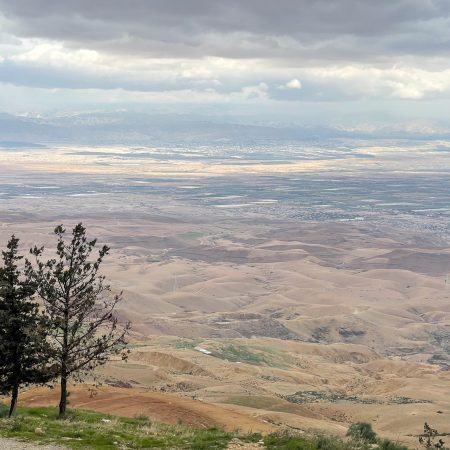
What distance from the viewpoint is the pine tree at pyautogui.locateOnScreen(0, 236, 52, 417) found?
21.9m

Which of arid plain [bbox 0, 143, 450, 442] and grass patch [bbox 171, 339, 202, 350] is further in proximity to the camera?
grass patch [bbox 171, 339, 202, 350]

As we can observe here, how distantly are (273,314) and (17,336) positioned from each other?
218 ft

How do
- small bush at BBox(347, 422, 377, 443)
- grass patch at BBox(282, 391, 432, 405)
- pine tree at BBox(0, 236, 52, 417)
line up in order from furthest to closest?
grass patch at BBox(282, 391, 432, 405) < small bush at BBox(347, 422, 377, 443) < pine tree at BBox(0, 236, 52, 417)

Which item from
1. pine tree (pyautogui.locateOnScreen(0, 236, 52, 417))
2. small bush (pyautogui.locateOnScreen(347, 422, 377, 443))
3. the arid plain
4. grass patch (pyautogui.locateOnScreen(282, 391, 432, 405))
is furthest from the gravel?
grass patch (pyautogui.locateOnScreen(282, 391, 432, 405))

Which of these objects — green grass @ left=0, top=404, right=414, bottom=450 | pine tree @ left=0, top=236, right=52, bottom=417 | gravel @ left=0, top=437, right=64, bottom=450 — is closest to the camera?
gravel @ left=0, top=437, right=64, bottom=450

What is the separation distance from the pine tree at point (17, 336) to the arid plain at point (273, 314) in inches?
264

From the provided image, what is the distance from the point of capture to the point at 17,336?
22.1 meters

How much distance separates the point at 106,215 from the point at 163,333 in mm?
104529

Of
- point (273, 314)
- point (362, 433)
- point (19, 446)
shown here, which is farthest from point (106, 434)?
point (273, 314)

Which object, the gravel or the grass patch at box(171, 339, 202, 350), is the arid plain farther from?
the gravel

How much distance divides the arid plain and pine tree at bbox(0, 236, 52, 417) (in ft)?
22.0

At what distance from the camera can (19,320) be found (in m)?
21.9

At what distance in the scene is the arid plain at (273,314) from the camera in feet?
123

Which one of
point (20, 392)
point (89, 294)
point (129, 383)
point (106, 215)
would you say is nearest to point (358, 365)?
point (129, 383)
